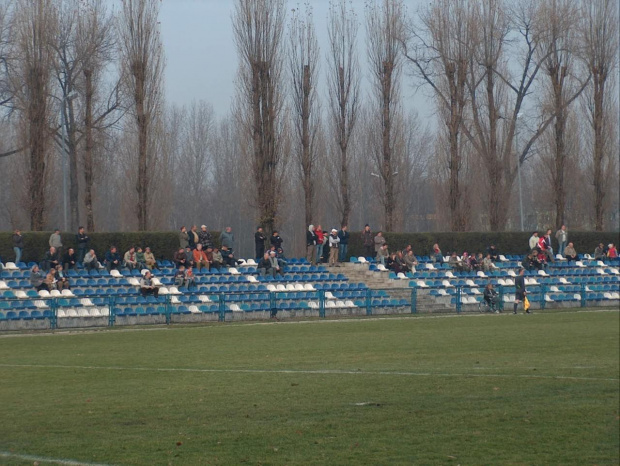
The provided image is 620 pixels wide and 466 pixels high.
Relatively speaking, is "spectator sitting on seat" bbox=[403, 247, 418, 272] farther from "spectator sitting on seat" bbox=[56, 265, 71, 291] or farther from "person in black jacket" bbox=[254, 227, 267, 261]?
"spectator sitting on seat" bbox=[56, 265, 71, 291]

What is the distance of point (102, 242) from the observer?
123 feet

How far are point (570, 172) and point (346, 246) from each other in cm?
2049

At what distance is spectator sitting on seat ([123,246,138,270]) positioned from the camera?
1380 inches

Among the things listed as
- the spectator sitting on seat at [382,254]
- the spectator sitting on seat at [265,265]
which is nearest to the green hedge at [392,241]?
the spectator sitting on seat at [382,254]

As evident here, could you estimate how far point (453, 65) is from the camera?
167 feet

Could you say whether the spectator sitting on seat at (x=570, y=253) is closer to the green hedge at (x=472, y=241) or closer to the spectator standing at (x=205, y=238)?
the green hedge at (x=472, y=241)

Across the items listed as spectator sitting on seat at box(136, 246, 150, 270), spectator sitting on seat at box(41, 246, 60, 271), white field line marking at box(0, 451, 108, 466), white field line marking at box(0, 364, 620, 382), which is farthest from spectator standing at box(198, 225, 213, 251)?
white field line marking at box(0, 451, 108, 466)

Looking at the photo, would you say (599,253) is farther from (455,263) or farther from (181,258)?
(181,258)

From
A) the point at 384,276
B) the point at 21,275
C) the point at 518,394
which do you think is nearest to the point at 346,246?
the point at 384,276

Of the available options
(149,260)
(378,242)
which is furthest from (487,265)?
(149,260)

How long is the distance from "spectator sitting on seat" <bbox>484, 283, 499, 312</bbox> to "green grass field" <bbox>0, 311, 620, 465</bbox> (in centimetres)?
1281

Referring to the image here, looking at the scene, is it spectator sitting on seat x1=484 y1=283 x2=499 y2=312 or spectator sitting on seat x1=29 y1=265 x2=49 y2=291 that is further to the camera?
spectator sitting on seat x1=484 y1=283 x2=499 y2=312

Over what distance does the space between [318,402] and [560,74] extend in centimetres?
4398

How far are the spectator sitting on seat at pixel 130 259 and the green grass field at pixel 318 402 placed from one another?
12550mm
